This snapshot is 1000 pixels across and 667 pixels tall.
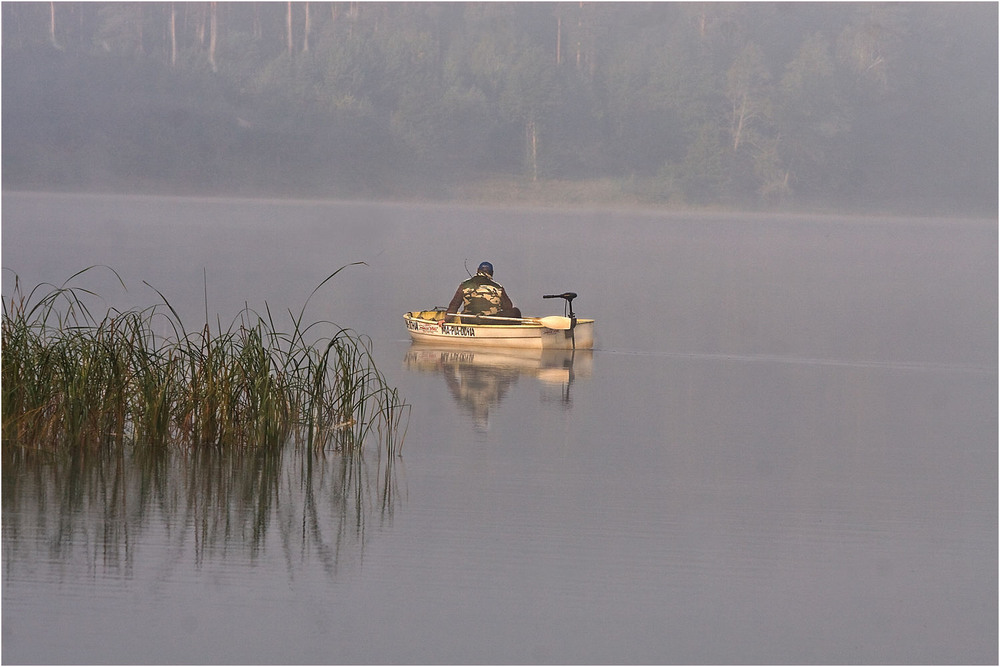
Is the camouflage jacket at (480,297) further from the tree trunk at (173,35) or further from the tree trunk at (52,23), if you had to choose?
the tree trunk at (52,23)

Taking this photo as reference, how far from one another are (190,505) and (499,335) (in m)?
9.68

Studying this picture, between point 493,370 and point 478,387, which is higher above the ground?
point 493,370

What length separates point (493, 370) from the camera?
54.9 ft

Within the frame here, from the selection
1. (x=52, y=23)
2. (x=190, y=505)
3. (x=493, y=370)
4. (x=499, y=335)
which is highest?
(x=52, y=23)

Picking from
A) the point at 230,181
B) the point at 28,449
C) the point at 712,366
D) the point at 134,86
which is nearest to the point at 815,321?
the point at 712,366

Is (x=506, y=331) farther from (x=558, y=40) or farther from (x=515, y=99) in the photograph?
(x=558, y=40)

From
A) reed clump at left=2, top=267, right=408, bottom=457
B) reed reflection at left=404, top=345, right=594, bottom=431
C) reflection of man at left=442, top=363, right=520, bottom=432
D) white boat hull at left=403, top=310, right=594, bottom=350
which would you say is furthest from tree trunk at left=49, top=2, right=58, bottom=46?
reed clump at left=2, top=267, right=408, bottom=457

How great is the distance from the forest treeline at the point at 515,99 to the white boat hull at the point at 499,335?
292 ft

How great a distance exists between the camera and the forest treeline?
361ft

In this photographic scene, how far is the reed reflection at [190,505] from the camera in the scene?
7.61 m

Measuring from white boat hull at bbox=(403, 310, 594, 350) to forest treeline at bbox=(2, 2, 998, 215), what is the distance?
8910 cm

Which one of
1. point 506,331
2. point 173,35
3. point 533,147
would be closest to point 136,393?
point 506,331

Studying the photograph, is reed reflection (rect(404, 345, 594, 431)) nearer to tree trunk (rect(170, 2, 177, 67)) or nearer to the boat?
the boat

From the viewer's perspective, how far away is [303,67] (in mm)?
115875
